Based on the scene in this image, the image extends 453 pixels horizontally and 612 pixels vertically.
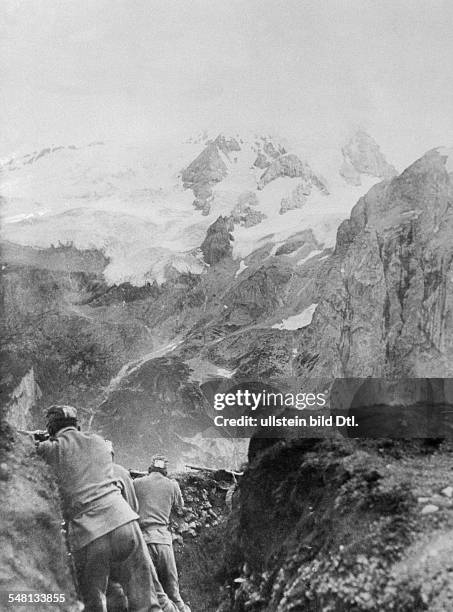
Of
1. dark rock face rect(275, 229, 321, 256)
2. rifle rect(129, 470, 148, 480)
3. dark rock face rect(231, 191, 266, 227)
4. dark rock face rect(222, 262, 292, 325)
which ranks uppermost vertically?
dark rock face rect(231, 191, 266, 227)

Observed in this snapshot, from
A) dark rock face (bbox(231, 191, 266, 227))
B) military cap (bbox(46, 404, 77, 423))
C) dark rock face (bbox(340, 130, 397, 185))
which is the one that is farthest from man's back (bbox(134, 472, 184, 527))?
dark rock face (bbox(340, 130, 397, 185))

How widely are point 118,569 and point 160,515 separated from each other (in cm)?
61

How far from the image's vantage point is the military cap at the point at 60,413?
7.68 meters

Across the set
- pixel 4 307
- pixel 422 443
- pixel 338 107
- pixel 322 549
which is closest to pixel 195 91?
pixel 338 107

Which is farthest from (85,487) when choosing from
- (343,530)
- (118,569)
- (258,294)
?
(258,294)

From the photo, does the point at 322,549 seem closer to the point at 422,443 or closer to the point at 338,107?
the point at 422,443

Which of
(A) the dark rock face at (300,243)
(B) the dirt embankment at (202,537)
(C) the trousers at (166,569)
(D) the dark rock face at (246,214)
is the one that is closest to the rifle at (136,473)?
(B) the dirt embankment at (202,537)

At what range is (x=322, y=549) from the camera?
684 centimetres

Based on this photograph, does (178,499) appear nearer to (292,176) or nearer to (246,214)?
(246,214)

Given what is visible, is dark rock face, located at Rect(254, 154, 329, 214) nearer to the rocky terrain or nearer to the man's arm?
the rocky terrain

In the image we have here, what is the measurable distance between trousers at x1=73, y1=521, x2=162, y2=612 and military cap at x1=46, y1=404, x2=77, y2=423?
1252 millimetres

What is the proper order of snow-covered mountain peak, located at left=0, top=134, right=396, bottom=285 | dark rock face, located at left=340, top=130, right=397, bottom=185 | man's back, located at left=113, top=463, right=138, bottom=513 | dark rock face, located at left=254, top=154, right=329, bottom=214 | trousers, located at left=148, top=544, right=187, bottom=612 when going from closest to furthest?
trousers, located at left=148, top=544, right=187, bottom=612
man's back, located at left=113, top=463, right=138, bottom=513
dark rock face, located at left=340, top=130, right=397, bottom=185
snow-covered mountain peak, located at left=0, top=134, right=396, bottom=285
dark rock face, located at left=254, top=154, right=329, bottom=214

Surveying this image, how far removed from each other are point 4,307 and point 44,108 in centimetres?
240

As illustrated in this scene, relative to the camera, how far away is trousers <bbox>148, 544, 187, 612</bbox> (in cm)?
716
